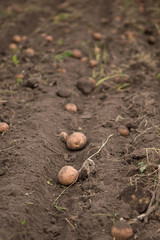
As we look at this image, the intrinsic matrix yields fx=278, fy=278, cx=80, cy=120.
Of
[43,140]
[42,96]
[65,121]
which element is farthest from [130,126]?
[42,96]

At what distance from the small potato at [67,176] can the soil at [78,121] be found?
0.19ft

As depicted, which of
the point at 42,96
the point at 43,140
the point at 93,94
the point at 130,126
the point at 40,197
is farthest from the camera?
the point at 93,94

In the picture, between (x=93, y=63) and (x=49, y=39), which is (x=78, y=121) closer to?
(x=93, y=63)

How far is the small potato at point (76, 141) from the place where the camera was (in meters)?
2.70

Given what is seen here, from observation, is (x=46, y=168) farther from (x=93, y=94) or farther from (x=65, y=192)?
(x=93, y=94)

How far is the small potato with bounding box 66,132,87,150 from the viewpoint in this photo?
106 inches

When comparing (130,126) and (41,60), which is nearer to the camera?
(130,126)

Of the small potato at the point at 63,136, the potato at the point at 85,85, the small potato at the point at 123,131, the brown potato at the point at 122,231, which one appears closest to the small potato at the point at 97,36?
the potato at the point at 85,85

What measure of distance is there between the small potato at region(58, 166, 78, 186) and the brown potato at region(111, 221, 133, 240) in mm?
608

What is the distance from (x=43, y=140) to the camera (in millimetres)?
2717

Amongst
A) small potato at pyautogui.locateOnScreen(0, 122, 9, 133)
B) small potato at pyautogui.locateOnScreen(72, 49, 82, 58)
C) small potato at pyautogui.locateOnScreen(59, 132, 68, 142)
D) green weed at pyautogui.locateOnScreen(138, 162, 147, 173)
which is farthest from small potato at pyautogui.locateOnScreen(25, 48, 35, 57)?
green weed at pyautogui.locateOnScreen(138, 162, 147, 173)

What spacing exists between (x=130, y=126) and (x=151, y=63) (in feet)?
5.66

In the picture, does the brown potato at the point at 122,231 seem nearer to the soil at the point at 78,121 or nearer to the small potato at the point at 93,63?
the soil at the point at 78,121

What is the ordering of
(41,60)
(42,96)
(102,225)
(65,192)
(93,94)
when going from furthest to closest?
1. (41,60)
2. (93,94)
3. (42,96)
4. (65,192)
5. (102,225)
